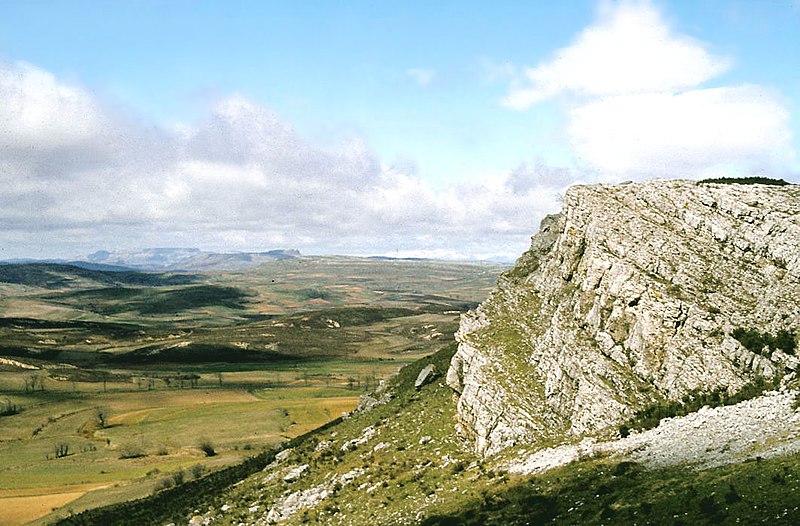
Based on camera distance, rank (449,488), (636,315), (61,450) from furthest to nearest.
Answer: (61,450) < (636,315) < (449,488)

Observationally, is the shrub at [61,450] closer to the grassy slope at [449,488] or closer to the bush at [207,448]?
the bush at [207,448]

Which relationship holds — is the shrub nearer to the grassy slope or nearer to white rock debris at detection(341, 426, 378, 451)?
the grassy slope

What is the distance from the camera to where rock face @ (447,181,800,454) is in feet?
129

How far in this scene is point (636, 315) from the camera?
142 ft

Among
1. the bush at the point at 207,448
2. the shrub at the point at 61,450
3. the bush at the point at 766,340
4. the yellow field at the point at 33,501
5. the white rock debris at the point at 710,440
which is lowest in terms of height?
the shrub at the point at 61,450

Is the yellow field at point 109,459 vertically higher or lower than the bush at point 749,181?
lower

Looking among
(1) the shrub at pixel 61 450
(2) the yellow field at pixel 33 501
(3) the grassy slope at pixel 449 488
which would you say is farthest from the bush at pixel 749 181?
(1) the shrub at pixel 61 450

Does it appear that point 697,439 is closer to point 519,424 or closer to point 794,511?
point 794,511

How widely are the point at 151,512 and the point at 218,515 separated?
2548 cm

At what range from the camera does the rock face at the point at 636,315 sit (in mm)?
39219

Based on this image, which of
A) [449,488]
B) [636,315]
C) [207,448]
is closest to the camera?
[449,488]

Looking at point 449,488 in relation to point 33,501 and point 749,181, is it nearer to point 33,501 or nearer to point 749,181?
point 749,181

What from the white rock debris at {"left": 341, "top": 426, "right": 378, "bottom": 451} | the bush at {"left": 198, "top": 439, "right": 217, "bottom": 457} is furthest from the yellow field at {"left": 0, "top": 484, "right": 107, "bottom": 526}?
the white rock debris at {"left": 341, "top": 426, "right": 378, "bottom": 451}

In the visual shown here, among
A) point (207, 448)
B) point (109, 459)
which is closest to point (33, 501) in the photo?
point (109, 459)
